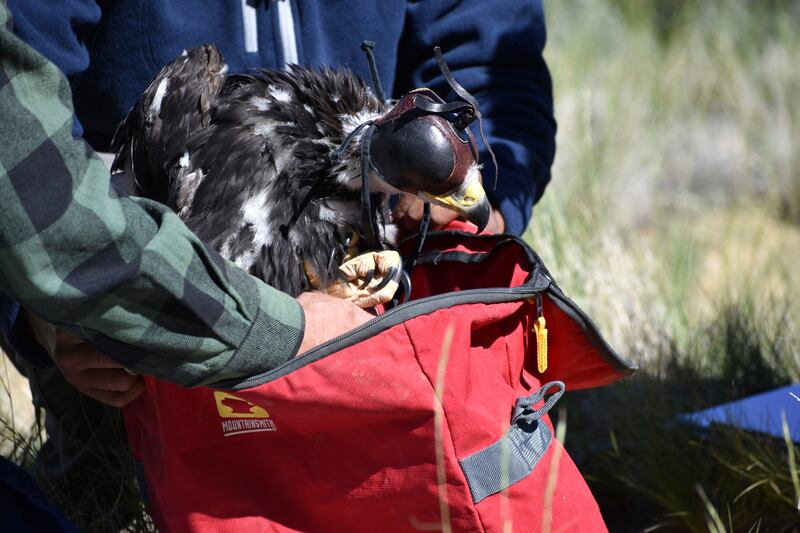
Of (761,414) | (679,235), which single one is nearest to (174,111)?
(761,414)

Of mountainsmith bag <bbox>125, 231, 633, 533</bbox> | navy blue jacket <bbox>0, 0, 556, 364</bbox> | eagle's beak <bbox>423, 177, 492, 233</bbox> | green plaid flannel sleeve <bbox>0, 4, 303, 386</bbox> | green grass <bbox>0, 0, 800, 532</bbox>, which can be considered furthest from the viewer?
green grass <bbox>0, 0, 800, 532</bbox>

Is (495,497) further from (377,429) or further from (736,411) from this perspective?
(736,411)

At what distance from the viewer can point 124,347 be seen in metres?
1.41

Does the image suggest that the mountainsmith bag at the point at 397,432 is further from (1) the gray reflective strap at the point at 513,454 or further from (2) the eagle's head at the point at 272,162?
(2) the eagle's head at the point at 272,162

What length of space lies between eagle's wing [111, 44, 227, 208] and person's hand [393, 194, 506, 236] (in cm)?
50

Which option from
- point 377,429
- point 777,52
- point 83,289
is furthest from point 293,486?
point 777,52

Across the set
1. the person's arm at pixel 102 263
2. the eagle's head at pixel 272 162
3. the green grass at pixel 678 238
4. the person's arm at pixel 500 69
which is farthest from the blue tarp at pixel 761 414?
the person's arm at pixel 102 263

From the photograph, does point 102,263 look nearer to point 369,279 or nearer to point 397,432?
point 397,432

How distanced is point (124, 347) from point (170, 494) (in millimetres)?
435

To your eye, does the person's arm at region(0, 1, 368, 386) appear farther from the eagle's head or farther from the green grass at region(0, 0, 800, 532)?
the green grass at region(0, 0, 800, 532)

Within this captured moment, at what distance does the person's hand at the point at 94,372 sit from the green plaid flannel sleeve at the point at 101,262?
0.88ft

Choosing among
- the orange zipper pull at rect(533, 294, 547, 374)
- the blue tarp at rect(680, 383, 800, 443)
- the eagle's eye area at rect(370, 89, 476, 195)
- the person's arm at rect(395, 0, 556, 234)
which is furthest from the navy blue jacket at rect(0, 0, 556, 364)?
the blue tarp at rect(680, 383, 800, 443)

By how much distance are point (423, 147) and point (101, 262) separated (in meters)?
0.65

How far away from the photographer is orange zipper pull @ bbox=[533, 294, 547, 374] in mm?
1760
